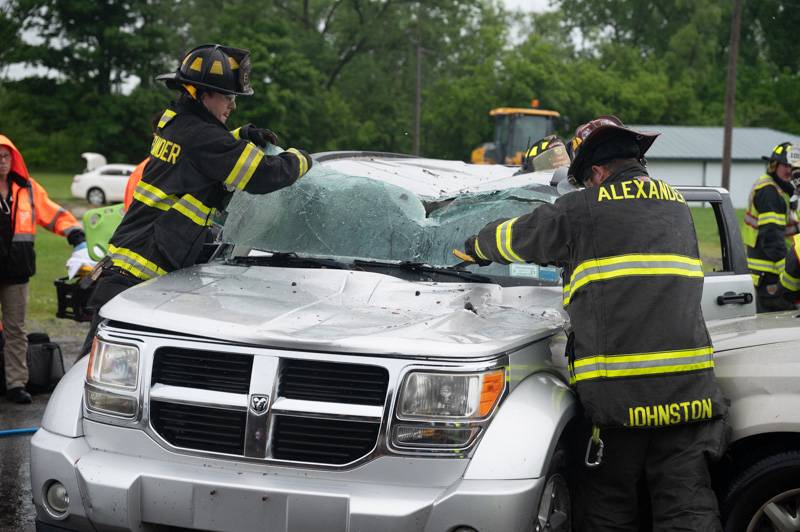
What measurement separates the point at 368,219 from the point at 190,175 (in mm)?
856

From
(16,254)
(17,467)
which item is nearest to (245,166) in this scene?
(17,467)

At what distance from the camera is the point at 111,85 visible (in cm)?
5244

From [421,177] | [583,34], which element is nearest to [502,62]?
[583,34]

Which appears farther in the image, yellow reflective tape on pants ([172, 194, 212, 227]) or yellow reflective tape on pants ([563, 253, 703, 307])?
yellow reflective tape on pants ([172, 194, 212, 227])

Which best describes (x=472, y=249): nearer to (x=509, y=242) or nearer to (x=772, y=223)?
(x=509, y=242)

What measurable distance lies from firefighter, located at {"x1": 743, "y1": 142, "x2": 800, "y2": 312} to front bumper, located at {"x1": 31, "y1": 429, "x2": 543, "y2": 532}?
502cm

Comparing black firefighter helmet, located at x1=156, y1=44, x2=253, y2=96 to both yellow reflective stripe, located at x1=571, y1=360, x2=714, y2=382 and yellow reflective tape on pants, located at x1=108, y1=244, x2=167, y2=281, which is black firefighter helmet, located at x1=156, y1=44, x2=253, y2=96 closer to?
yellow reflective tape on pants, located at x1=108, y1=244, x2=167, y2=281

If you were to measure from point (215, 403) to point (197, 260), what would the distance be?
1.54 metres

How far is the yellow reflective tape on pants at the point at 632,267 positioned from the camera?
343 centimetres

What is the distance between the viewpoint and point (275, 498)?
3.09 metres

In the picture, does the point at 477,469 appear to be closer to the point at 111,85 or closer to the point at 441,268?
the point at 441,268

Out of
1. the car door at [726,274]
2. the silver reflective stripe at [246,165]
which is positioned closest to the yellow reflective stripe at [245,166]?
the silver reflective stripe at [246,165]

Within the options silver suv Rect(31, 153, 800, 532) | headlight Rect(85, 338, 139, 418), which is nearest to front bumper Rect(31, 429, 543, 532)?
silver suv Rect(31, 153, 800, 532)

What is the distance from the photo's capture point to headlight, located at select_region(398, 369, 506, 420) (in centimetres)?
316
